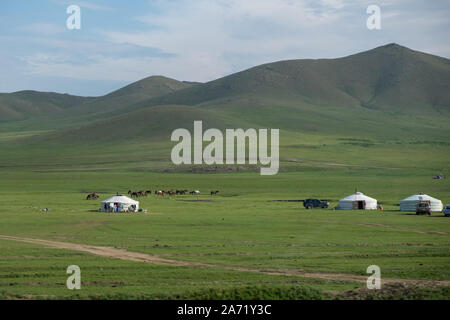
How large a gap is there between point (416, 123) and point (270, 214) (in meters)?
154

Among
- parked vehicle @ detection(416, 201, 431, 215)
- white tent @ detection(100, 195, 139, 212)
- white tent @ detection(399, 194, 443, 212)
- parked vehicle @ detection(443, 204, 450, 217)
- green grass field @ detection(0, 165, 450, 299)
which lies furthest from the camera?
white tent @ detection(399, 194, 443, 212)

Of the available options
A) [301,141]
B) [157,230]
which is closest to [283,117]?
[301,141]

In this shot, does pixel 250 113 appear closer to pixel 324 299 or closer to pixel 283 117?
pixel 283 117

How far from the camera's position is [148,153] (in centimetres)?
13212

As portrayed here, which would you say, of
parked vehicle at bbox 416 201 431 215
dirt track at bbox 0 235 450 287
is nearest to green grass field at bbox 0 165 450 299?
dirt track at bbox 0 235 450 287

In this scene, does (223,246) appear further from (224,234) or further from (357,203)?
(357,203)

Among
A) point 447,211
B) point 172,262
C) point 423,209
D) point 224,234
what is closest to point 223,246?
point 224,234

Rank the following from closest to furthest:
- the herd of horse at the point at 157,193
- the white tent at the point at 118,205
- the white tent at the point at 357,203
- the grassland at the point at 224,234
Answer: the grassland at the point at 224,234 → the white tent at the point at 118,205 → the white tent at the point at 357,203 → the herd of horse at the point at 157,193

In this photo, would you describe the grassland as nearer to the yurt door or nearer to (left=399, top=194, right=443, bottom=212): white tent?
(left=399, top=194, right=443, bottom=212): white tent

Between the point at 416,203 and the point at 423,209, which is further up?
the point at 416,203

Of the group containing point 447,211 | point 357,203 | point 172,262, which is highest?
point 357,203

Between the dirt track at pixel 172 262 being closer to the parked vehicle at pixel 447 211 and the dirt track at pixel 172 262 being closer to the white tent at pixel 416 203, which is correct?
the parked vehicle at pixel 447 211

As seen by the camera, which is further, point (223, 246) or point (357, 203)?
point (357, 203)

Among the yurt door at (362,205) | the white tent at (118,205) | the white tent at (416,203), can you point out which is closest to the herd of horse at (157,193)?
the white tent at (118,205)
